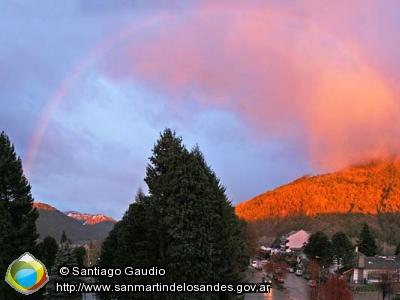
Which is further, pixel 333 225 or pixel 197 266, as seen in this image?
pixel 333 225

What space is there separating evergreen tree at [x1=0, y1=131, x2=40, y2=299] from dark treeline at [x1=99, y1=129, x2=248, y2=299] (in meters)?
7.85

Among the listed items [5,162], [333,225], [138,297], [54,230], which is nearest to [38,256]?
[5,162]

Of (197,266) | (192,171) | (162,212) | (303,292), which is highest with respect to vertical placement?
(192,171)

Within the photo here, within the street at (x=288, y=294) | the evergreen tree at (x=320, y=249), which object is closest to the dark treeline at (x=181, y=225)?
the street at (x=288, y=294)

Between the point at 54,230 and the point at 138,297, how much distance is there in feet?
491

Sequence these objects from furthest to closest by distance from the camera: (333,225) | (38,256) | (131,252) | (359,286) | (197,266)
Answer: (333,225), (359,286), (38,256), (131,252), (197,266)

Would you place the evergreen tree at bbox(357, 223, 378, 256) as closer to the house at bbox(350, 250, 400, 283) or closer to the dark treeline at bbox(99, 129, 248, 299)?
the house at bbox(350, 250, 400, 283)

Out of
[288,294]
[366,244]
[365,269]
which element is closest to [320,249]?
[366,244]

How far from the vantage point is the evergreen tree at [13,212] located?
30484mm

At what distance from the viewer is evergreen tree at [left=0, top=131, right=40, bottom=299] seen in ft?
100

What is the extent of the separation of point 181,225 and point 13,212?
1362 centimetres

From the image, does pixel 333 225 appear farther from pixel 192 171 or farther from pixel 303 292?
pixel 192 171

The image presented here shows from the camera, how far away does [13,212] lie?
32.2 m

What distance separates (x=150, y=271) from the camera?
26781mm
